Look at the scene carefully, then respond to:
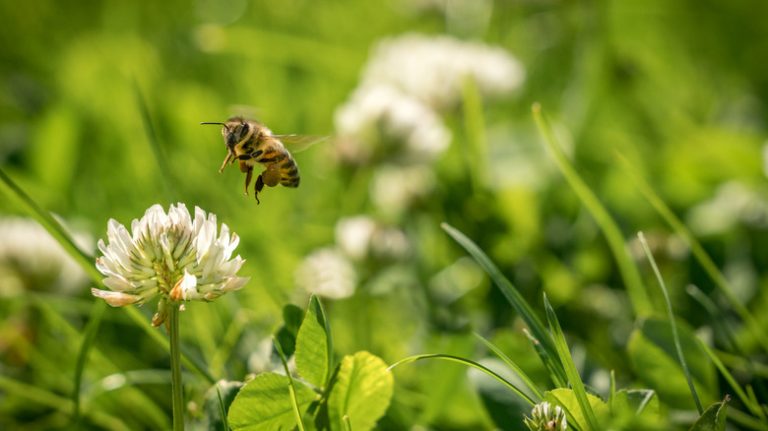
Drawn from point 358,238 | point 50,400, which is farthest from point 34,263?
point 358,238

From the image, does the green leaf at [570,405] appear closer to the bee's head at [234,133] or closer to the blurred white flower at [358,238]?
the bee's head at [234,133]

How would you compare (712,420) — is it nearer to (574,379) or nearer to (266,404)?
(574,379)

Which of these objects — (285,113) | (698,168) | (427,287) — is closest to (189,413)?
(427,287)

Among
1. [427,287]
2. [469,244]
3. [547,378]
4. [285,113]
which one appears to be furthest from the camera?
[285,113]

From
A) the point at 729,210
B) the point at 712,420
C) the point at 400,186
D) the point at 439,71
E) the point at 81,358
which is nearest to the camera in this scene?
the point at 712,420

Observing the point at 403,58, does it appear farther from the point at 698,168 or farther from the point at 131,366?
the point at 131,366

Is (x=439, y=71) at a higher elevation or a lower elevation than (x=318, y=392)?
higher

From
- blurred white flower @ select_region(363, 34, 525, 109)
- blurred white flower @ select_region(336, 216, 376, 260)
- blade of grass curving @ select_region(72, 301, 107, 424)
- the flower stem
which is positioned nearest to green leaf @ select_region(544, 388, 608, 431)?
the flower stem
